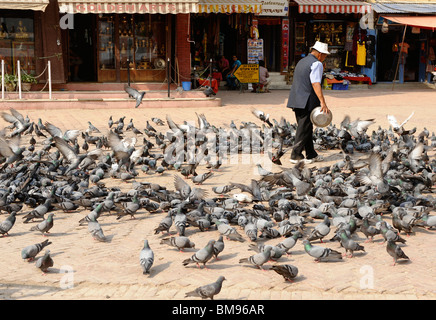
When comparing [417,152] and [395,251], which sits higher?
[417,152]

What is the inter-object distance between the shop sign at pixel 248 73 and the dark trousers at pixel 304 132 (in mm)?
13424

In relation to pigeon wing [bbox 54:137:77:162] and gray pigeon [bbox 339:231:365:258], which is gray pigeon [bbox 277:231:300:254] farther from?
pigeon wing [bbox 54:137:77:162]

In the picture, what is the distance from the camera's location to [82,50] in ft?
64.3

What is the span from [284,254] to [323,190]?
6.00 ft

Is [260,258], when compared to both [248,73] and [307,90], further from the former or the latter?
[248,73]

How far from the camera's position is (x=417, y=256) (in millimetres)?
5355

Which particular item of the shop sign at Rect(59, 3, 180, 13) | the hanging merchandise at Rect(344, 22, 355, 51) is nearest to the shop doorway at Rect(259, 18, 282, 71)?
the hanging merchandise at Rect(344, 22, 355, 51)

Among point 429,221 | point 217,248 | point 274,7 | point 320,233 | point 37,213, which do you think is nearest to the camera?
point 217,248

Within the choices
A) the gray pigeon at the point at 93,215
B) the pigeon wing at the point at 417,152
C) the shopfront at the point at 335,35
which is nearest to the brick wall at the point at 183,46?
the shopfront at the point at 335,35

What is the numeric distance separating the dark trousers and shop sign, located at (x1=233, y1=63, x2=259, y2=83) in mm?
13424

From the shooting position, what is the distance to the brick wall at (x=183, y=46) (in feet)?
61.2

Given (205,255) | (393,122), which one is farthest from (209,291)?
(393,122)

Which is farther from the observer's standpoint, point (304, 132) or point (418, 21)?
point (418, 21)

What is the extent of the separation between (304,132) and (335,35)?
17.5m
